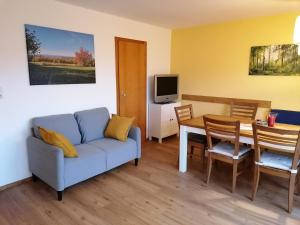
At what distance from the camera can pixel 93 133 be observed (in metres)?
3.30

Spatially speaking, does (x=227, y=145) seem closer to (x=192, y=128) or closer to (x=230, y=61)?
(x=192, y=128)

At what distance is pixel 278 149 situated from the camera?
225 cm

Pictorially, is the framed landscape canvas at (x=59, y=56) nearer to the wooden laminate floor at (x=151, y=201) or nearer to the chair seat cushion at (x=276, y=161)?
the wooden laminate floor at (x=151, y=201)

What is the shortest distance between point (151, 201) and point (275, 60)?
9.67 feet

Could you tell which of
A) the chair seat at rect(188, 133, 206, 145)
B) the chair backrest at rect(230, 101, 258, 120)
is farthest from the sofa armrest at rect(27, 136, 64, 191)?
the chair backrest at rect(230, 101, 258, 120)

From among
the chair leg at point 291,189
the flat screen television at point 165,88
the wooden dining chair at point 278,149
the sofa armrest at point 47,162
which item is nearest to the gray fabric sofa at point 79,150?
the sofa armrest at point 47,162

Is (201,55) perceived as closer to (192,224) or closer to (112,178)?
(112,178)

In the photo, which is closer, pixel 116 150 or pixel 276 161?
pixel 276 161

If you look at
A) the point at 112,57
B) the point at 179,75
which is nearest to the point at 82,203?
the point at 112,57

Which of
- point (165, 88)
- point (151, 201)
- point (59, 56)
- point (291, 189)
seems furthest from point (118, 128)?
point (291, 189)

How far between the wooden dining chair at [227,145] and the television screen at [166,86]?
1.91m

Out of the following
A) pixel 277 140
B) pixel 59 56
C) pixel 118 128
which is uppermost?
pixel 59 56

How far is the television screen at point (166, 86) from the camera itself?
4470 millimetres

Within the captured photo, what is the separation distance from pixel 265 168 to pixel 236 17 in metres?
2.59
